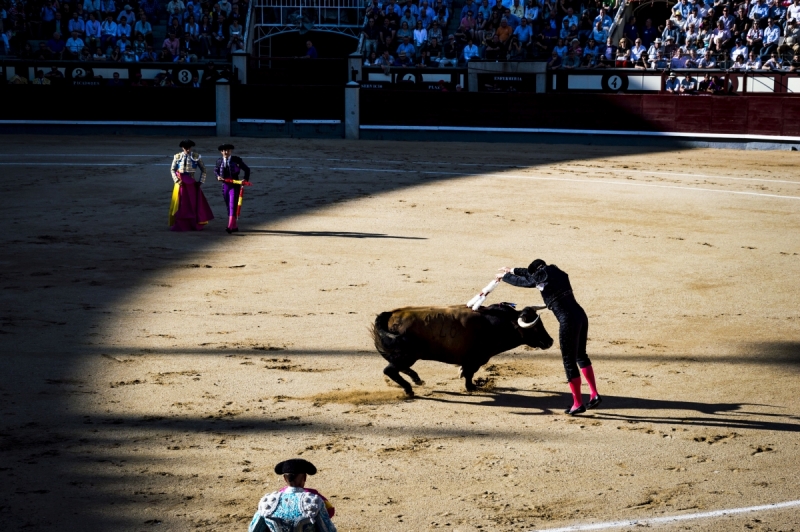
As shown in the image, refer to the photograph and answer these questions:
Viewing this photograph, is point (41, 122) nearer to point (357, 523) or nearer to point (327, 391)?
point (327, 391)

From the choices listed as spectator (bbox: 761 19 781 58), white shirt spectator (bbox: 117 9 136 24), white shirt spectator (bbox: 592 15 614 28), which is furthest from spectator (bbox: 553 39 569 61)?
white shirt spectator (bbox: 117 9 136 24)

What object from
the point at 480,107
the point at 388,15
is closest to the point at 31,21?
the point at 388,15

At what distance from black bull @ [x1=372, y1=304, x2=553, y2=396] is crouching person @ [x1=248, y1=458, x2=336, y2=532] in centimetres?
319

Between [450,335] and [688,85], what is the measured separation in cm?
1827

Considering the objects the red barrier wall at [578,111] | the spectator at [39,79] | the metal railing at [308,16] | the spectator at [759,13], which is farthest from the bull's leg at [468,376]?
the metal railing at [308,16]

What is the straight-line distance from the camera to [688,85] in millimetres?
23016

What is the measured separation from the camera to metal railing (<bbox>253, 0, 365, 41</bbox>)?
26641 millimetres

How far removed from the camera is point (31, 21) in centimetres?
2606

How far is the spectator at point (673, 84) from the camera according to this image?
75.8 ft

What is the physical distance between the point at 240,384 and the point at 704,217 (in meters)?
8.81

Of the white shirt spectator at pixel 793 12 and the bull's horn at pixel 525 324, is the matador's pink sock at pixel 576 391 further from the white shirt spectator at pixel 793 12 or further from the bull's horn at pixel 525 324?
the white shirt spectator at pixel 793 12

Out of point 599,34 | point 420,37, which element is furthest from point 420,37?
point 599,34

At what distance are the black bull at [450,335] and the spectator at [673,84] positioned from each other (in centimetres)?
1790

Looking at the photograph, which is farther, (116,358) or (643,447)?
(116,358)
